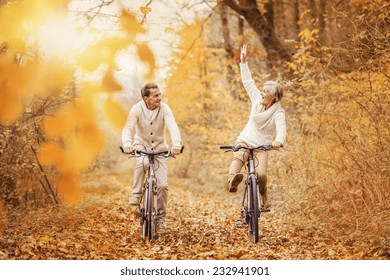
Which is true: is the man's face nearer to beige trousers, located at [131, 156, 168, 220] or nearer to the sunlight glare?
beige trousers, located at [131, 156, 168, 220]

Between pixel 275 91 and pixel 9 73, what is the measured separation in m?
3.84

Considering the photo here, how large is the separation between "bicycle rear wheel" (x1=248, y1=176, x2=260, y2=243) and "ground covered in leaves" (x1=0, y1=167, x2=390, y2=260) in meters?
0.15

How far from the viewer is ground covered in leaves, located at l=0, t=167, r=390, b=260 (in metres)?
5.73

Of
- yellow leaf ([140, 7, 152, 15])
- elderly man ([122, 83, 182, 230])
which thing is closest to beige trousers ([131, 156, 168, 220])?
elderly man ([122, 83, 182, 230])

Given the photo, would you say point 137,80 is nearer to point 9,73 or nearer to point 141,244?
point 9,73

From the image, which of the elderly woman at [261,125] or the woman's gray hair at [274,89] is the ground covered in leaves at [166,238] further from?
the woman's gray hair at [274,89]

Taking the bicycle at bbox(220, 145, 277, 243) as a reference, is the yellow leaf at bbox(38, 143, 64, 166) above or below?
above

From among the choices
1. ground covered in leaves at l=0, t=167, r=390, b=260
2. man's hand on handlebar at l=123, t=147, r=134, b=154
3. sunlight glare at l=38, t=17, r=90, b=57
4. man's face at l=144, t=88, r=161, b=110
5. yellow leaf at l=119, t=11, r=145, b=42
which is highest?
yellow leaf at l=119, t=11, r=145, b=42

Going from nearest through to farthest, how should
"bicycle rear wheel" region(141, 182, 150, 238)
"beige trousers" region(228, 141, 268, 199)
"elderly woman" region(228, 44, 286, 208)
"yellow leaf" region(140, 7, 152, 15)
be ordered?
"bicycle rear wheel" region(141, 182, 150, 238), "elderly woman" region(228, 44, 286, 208), "beige trousers" region(228, 141, 268, 199), "yellow leaf" region(140, 7, 152, 15)

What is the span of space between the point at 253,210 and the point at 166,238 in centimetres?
132

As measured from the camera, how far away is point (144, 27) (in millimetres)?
8758

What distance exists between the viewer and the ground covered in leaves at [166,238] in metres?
5.73

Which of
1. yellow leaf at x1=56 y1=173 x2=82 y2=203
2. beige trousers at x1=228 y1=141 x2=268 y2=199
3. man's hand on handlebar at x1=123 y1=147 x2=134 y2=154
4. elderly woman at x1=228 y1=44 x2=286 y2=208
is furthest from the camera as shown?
yellow leaf at x1=56 y1=173 x2=82 y2=203

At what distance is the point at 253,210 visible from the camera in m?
6.28
